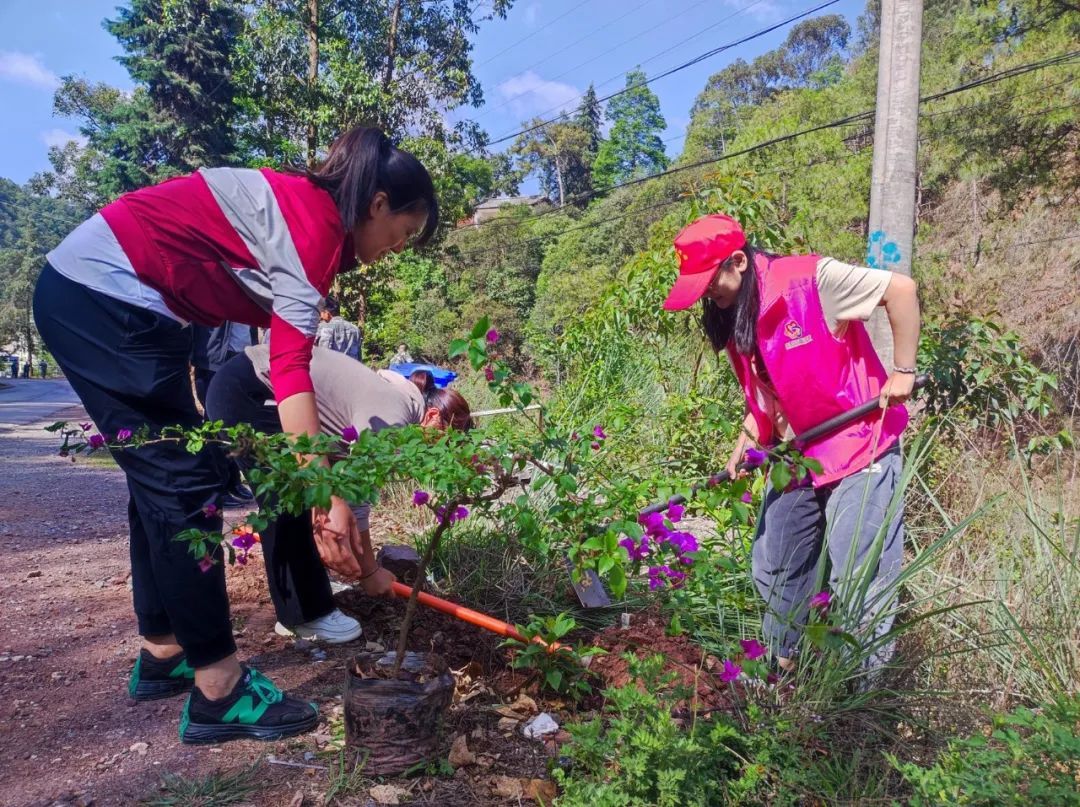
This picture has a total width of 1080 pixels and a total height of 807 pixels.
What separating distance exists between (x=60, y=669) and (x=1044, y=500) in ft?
11.2

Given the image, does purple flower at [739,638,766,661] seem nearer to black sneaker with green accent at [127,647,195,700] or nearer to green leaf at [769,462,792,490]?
green leaf at [769,462,792,490]

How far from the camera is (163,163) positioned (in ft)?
93.7

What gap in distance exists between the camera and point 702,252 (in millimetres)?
2354

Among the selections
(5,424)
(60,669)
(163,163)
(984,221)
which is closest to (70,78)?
(163,163)

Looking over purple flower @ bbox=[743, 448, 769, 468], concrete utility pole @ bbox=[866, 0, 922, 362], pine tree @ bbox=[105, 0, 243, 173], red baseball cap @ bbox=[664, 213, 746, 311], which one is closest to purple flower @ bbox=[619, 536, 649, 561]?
purple flower @ bbox=[743, 448, 769, 468]

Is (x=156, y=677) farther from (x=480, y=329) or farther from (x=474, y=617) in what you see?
(x=480, y=329)

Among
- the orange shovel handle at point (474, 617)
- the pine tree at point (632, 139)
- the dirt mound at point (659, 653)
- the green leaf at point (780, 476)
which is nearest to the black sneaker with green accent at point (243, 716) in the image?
→ the orange shovel handle at point (474, 617)

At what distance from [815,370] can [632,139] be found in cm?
5067

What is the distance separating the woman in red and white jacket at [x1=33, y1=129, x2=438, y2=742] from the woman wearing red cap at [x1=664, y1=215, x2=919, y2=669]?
0.94m

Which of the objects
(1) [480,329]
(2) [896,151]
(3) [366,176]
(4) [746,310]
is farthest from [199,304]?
(2) [896,151]

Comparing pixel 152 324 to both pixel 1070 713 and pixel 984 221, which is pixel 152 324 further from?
pixel 984 221

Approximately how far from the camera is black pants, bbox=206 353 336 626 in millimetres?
2658

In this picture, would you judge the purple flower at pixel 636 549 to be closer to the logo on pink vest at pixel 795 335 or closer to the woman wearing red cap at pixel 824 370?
the woman wearing red cap at pixel 824 370

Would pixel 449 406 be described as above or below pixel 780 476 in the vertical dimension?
above
